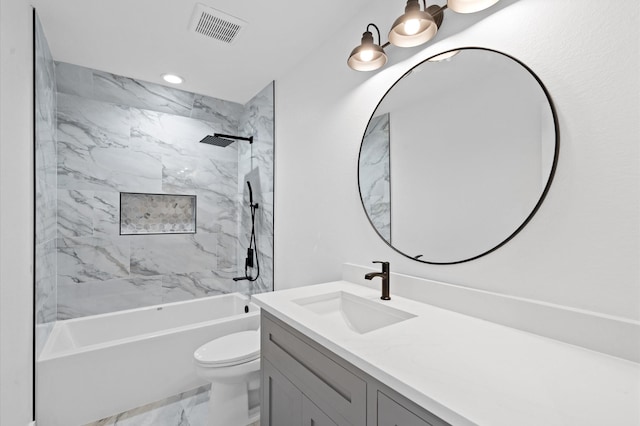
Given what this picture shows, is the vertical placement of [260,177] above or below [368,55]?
below

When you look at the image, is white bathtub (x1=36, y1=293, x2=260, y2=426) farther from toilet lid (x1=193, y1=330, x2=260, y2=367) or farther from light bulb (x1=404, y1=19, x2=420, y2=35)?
light bulb (x1=404, y1=19, x2=420, y2=35)

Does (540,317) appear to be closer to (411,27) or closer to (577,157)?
(577,157)

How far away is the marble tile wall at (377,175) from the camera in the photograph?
1.54m

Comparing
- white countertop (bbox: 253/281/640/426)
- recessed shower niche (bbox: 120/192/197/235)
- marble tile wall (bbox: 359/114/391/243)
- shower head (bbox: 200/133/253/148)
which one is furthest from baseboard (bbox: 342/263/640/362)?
recessed shower niche (bbox: 120/192/197/235)

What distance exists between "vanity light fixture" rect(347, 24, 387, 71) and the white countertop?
48.2 inches

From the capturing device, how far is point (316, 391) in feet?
3.27

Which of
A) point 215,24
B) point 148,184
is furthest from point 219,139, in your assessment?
point 215,24

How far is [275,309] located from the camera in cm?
123

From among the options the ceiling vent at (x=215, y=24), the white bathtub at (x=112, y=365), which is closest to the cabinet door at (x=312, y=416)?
the white bathtub at (x=112, y=365)

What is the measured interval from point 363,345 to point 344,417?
23cm
